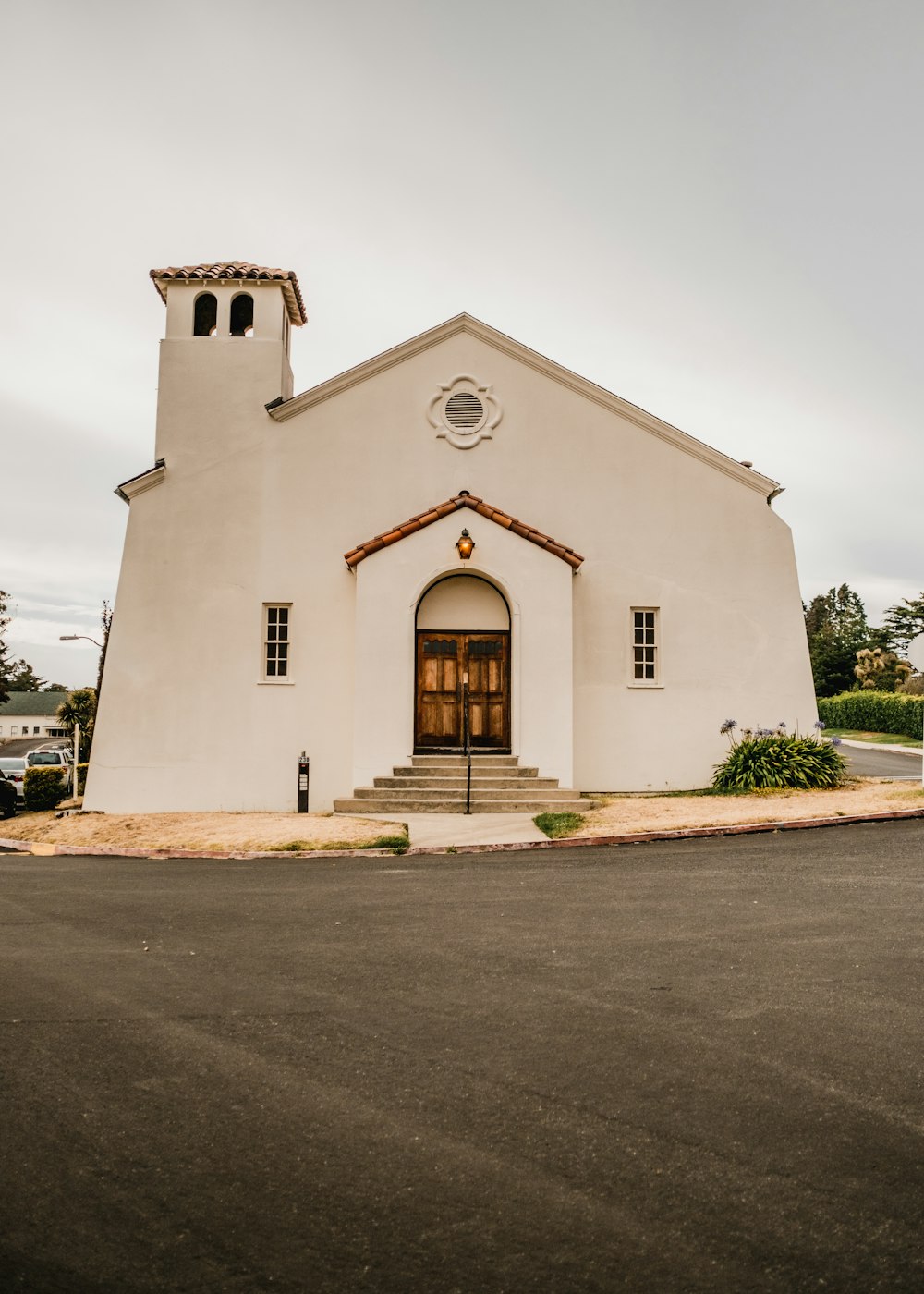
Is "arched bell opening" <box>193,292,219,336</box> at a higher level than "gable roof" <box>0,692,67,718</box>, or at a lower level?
lower

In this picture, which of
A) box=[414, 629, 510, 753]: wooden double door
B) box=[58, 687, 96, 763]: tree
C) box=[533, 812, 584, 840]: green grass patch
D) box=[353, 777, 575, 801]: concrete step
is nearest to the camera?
box=[533, 812, 584, 840]: green grass patch

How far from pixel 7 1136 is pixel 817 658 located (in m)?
59.3

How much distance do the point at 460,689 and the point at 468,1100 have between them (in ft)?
46.3

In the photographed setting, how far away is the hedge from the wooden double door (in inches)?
877

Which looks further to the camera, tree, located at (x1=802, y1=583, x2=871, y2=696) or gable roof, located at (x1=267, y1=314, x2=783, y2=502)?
tree, located at (x1=802, y1=583, x2=871, y2=696)

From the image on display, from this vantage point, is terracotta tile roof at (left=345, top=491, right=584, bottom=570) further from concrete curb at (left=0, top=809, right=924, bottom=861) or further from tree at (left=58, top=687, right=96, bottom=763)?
tree at (left=58, top=687, right=96, bottom=763)

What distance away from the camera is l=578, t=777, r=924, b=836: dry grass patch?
1377 cm

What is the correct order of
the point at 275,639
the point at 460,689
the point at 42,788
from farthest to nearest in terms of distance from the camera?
the point at 42,788
the point at 275,639
the point at 460,689

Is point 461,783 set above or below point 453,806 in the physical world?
above

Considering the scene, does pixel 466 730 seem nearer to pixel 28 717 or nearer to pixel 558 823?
pixel 558 823

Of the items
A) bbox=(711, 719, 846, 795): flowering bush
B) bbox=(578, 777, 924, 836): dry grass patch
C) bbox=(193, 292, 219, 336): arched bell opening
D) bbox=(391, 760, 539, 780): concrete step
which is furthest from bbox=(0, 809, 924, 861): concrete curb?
bbox=(193, 292, 219, 336): arched bell opening

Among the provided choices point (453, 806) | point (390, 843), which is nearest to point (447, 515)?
point (453, 806)

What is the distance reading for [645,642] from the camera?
19.5 metres

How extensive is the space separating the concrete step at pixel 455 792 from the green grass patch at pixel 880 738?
71.6 ft
